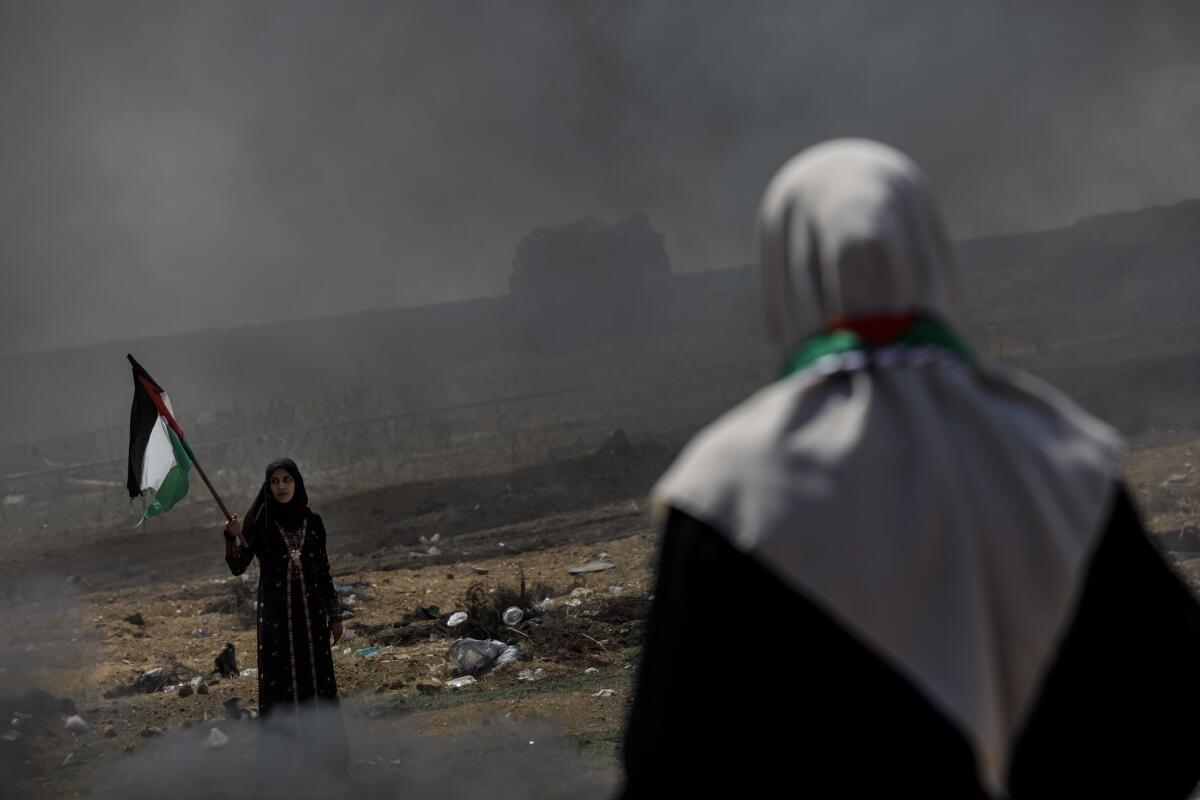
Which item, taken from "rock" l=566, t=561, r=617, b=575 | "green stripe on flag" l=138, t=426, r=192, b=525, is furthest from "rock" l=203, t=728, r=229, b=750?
"rock" l=566, t=561, r=617, b=575

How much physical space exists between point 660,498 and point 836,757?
1.19ft

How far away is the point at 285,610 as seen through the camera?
6344 millimetres

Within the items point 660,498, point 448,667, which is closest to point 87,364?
point 448,667

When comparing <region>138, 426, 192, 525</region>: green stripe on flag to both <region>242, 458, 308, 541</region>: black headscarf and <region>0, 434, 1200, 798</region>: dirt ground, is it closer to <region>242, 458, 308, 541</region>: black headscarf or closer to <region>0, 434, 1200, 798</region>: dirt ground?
<region>242, 458, 308, 541</region>: black headscarf

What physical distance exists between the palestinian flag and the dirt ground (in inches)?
52.2

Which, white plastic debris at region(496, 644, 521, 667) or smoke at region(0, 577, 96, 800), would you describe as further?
white plastic debris at region(496, 644, 521, 667)

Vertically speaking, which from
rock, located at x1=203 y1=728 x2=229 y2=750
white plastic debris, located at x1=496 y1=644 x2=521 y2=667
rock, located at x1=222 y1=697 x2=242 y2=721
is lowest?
white plastic debris, located at x1=496 y1=644 x2=521 y2=667

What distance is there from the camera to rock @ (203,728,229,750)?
694cm

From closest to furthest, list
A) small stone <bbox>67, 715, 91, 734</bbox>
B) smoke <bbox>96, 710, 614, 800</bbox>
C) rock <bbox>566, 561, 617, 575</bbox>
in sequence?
smoke <bbox>96, 710, 614, 800</bbox>
small stone <bbox>67, 715, 91, 734</bbox>
rock <bbox>566, 561, 617, 575</bbox>

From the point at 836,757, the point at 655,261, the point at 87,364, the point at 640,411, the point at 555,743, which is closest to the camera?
the point at 836,757

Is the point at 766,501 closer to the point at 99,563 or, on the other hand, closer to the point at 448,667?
the point at 448,667

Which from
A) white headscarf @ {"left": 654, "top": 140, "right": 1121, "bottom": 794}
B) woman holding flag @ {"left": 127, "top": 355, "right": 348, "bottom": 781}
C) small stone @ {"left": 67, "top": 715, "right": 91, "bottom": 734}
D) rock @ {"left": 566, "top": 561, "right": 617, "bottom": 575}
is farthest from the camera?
rock @ {"left": 566, "top": 561, "right": 617, "bottom": 575}

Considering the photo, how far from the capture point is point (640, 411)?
2230 cm

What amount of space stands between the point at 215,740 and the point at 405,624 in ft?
8.15
